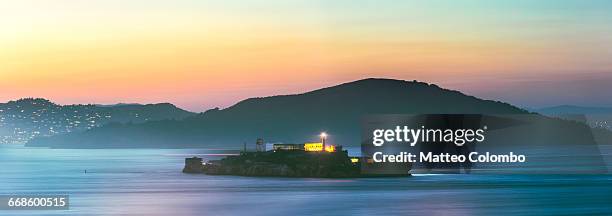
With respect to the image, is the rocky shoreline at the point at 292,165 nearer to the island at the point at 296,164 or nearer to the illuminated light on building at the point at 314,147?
the island at the point at 296,164

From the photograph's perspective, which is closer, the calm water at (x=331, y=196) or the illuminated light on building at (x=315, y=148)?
the calm water at (x=331, y=196)

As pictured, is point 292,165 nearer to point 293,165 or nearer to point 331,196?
point 293,165

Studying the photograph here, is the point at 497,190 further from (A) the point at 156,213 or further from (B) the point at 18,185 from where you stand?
(B) the point at 18,185

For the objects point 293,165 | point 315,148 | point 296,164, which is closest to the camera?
point 293,165

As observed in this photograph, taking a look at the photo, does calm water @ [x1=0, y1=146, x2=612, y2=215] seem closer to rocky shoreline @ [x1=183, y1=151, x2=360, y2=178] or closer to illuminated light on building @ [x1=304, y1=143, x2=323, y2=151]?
rocky shoreline @ [x1=183, y1=151, x2=360, y2=178]

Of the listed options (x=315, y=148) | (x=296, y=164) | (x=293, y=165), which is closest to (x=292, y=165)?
(x=293, y=165)

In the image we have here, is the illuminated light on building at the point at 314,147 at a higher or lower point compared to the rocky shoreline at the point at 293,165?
higher

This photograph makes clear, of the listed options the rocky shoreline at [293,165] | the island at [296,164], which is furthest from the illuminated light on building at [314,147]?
the rocky shoreline at [293,165]

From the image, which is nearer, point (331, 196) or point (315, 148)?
point (331, 196)

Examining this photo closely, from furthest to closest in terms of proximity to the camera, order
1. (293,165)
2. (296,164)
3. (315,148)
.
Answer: (315,148) → (296,164) → (293,165)

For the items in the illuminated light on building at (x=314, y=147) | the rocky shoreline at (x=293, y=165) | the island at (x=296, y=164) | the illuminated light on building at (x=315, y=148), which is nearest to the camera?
the rocky shoreline at (x=293, y=165)

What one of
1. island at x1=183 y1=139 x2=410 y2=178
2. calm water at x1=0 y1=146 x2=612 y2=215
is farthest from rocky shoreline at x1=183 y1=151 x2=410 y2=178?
calm water at x1=0 y1=146 x2=612 y2=215

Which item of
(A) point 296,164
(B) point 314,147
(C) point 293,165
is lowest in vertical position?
(C) point 293,165

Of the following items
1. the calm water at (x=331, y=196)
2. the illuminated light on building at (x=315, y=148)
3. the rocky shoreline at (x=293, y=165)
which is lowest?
the calm water at (x=331, y=196)
